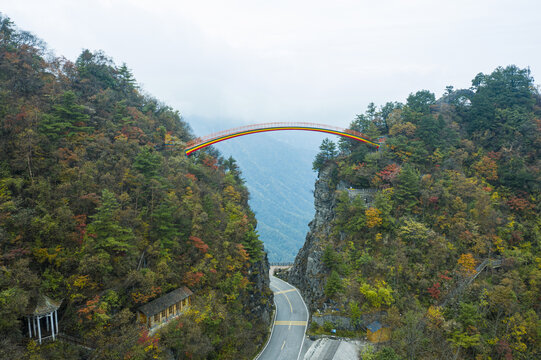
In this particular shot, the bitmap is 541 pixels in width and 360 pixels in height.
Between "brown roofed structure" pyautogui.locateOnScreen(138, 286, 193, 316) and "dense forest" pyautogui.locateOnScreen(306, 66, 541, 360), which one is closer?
"brown roofed structure" pyautogui.locateOnScreen(138, 286, 193, 316)

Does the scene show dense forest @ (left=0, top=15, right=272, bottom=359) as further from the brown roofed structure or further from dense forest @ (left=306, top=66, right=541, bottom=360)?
dense forest @ (left=306, top=66, right=541, bottom=360)

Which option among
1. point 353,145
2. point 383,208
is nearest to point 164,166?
point 383,208

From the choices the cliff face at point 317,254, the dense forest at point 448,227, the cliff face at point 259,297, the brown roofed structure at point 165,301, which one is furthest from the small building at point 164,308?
the cliff face at point 317,254

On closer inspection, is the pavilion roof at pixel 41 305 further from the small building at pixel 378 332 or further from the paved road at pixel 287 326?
the small building at pixel 378 332

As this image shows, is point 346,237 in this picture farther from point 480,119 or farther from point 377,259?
point 480,119

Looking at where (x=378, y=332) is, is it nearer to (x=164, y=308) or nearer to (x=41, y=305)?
(x=164, y=308)

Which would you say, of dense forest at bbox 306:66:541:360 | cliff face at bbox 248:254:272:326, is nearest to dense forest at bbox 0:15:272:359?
cliff face at bbox 248:254:272:326
